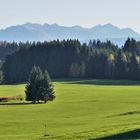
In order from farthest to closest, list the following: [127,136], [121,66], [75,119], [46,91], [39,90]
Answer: [121,66] → [46,91] → [39,90] → [75,119] → [127,136]

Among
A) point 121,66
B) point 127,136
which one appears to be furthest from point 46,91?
point 121,66

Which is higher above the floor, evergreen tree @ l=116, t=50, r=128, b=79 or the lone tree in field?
evergreen tree @ l=116, t=50, r=128, b=79

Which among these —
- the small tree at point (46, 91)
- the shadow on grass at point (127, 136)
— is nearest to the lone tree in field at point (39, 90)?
the small tree at point (46, 91)

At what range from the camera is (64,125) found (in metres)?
54.8

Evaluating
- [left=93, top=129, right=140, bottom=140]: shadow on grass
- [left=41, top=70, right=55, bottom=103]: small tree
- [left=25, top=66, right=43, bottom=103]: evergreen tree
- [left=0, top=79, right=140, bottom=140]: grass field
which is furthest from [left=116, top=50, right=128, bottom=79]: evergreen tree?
[left=93, top=129, right=140, bottom=140]: shadow on grass

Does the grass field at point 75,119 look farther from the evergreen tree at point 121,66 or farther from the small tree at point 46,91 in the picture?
the evergreen tree at point 121,66

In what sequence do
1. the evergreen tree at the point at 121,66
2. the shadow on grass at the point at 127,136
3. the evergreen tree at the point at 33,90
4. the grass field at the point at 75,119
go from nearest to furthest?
the shadow on grass at the point at 127,136, the grass field at the point at 75,119, the evergreen tree at the point at 33,90, the evergreen tree at the point at 121,66

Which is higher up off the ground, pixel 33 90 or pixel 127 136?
pixel 33 90

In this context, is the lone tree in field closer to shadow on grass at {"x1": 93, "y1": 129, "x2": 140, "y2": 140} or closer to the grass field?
the grass field

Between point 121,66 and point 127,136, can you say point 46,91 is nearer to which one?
point 127,136

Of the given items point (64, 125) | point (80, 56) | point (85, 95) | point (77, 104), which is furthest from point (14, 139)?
point (80, 56)

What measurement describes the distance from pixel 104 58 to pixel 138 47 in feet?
67.0

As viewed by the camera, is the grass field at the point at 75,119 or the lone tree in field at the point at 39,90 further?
the lone tree in field at the point at 39,90

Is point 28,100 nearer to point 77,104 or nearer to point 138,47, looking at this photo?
point 77,104
